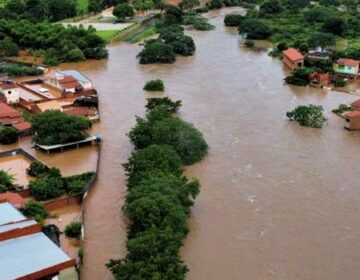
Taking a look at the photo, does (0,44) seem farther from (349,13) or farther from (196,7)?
(349,13)

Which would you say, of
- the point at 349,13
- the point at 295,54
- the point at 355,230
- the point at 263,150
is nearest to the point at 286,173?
the point at 263,150

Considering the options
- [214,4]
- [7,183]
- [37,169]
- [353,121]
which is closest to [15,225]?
[7,183]

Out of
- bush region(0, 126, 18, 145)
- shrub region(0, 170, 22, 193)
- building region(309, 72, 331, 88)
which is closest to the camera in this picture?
shrub region(0, 170, 22, 193)

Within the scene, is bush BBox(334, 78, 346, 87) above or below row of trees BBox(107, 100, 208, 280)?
below

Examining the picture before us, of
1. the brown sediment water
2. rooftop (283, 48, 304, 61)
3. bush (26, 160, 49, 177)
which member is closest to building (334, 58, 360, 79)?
rooftop (283, 48, 304, 61)

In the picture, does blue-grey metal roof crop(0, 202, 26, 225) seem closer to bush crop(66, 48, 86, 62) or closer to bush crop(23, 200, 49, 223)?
bush crop(23, 200, 49, 223)

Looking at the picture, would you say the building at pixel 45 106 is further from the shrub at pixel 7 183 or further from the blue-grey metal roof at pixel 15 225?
the blue-grey metal roof at pixel 15 225


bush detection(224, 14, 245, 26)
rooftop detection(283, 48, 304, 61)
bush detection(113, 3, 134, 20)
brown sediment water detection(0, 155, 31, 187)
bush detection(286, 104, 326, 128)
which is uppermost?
brown sediment water detection(0, 155, 31, 187)
